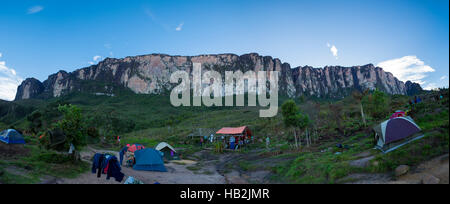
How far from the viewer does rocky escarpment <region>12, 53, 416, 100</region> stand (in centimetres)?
14725

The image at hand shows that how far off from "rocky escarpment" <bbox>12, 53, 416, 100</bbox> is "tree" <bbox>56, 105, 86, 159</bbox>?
13422cm

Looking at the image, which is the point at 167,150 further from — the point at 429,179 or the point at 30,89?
the point at 30,89

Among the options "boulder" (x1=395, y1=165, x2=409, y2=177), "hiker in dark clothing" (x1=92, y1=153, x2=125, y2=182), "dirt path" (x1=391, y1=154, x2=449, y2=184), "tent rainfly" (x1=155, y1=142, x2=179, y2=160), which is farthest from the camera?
"tent rainfly" (x1=155, y1=142, x2=179, y2=160)

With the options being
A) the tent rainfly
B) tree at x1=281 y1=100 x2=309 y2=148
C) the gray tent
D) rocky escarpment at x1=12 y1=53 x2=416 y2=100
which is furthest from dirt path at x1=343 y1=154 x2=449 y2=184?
rocky escarpment at x1=12 y1=53 x2=416 y2=100

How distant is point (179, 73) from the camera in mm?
151375

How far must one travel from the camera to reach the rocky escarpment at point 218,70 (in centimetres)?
14725

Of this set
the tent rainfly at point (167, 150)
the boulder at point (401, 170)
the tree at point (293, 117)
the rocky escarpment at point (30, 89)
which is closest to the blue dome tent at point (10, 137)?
the tent rainfly at point (167, 150)

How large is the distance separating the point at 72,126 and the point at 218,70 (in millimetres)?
145637

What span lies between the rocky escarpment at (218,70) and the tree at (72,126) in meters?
134

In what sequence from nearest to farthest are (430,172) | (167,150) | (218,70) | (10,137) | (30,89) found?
(430,172)
(10,137)
(167,150)
(218,70)
(30,89)

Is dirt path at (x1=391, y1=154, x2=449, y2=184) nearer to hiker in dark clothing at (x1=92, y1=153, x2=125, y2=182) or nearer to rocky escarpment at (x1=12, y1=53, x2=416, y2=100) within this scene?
hiker in dark clothing at (x1=92, y1=153, x2=125, y2=182)

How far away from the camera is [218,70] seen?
155125 mm

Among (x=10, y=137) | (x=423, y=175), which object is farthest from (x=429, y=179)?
(x=10, y=137)
